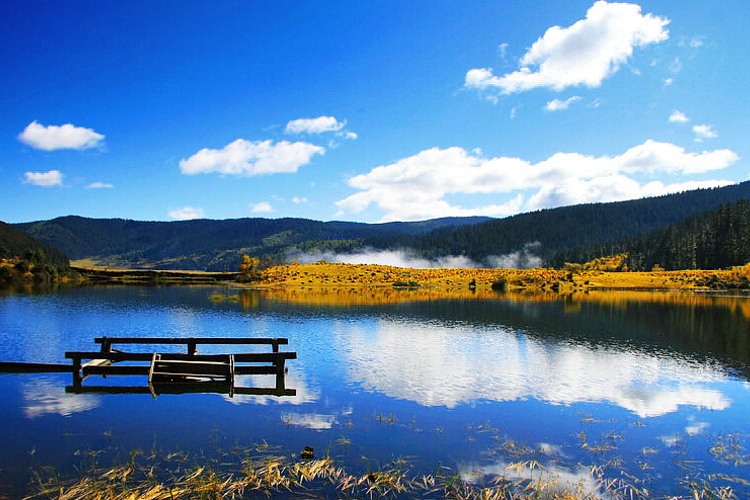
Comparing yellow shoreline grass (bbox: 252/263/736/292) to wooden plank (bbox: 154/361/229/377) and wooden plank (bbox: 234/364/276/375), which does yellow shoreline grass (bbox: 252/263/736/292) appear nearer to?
wooden plank (bbox: 234/364/276/375)

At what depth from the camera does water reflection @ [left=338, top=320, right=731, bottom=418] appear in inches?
977

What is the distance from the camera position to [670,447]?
18.0m

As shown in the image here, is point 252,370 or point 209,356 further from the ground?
point 209,356

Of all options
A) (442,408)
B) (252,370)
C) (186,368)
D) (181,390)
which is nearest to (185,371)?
(186,368)

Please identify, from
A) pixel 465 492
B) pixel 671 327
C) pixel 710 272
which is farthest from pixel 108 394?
pixel 710 272

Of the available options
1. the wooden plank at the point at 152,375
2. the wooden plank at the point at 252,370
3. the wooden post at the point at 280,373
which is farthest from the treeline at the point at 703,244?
the wooden plank at the point at 152,375

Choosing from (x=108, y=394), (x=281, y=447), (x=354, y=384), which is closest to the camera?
(x=281, y=447)

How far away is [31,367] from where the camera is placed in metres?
25.8

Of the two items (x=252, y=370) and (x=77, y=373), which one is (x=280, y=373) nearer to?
(x=252, y=370)

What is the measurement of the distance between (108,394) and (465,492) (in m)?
19.5

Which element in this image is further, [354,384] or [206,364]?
[354,384]

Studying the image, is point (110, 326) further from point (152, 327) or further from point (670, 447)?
point (670, 447)

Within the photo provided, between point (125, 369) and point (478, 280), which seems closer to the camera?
point (125, 369)

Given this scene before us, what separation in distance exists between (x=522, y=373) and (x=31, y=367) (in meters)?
29.5
